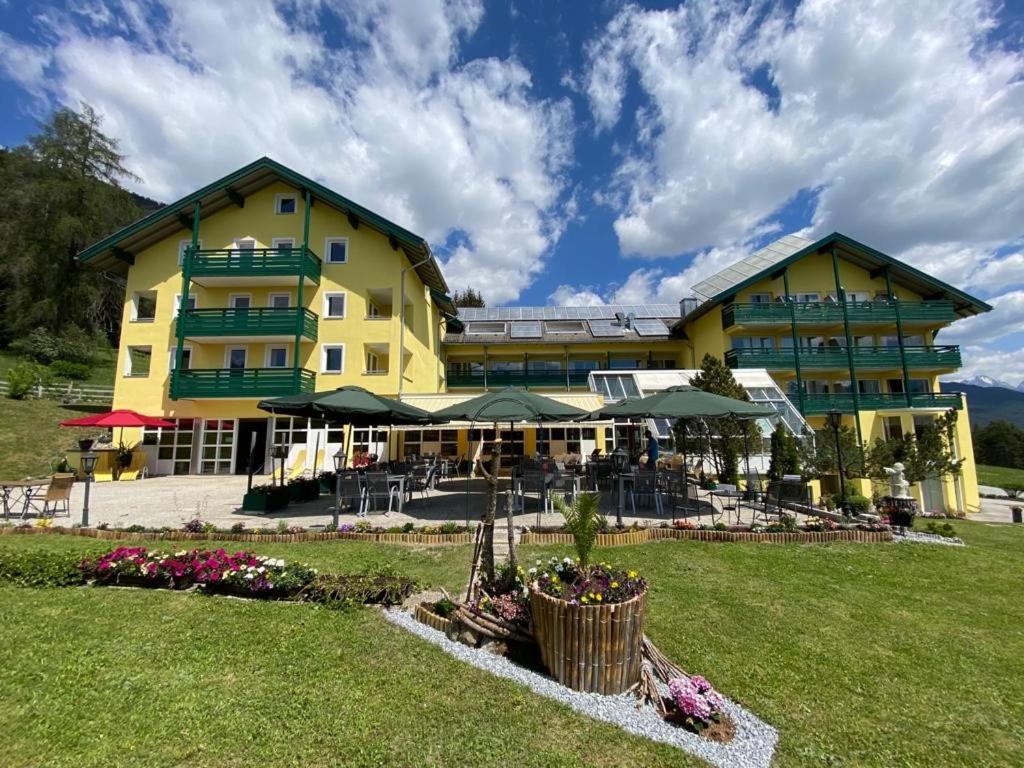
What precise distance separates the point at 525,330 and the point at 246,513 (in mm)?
23181

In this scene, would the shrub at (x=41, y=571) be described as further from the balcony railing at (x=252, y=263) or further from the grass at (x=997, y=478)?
the grass at (x=997, y=478)

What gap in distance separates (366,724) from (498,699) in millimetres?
1061

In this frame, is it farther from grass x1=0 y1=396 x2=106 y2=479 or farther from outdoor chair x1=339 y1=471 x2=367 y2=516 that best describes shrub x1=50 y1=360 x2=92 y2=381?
outdoor chair x1=339 y1=471 x2=367 y2=516

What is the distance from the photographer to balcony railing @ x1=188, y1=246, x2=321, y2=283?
75.4 ft

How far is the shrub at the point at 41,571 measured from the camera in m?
6.39

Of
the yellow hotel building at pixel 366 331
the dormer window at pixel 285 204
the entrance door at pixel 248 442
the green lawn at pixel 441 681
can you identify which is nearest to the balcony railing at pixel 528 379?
the yellow hotel building at pixel 366 331

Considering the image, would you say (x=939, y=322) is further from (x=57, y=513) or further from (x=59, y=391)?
(x=59, y=391)

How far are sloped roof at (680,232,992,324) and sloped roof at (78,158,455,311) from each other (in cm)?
1798

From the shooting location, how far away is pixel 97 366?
114 feet

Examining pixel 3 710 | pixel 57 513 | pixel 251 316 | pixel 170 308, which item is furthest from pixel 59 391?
pixel 3 710

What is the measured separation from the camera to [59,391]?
2788 centimetres

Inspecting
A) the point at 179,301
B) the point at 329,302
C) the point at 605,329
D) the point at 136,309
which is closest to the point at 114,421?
the point at 179,301

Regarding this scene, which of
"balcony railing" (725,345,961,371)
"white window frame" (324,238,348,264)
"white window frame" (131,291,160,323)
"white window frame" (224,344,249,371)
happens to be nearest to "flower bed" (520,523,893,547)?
"balcony railing" (725,345,961,371)

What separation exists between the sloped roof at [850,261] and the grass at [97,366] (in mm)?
40854
